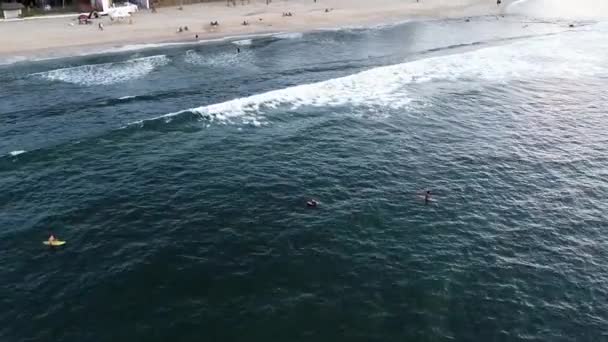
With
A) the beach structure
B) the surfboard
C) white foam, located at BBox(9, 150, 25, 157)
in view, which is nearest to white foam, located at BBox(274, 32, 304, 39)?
the beach structure

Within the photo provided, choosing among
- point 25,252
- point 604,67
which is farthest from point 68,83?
point 604,67

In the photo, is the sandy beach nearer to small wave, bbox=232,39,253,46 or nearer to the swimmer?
small wave, bbox=232,39,253,46

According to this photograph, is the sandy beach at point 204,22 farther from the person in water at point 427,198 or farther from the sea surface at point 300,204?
the person in water at point 427,198

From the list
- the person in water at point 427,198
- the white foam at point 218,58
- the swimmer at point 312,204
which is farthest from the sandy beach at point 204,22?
the person in water at point 427,198

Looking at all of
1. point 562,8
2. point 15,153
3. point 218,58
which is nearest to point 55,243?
point 15,153

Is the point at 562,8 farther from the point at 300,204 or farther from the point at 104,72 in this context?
the point at 300,204

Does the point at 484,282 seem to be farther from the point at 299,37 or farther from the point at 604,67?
the point at 299,37
